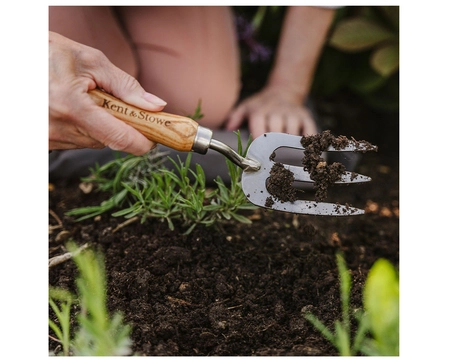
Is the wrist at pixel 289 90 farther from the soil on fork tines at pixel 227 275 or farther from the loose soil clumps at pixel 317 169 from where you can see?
the loose soil clumps at pixel 317 169

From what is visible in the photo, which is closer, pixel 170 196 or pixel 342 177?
pixel 342 177

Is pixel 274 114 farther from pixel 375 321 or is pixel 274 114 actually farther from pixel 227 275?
pixel 375 321

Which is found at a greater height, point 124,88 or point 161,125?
point 124,88

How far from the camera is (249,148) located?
4.64 feet

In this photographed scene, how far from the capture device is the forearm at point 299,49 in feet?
7.53

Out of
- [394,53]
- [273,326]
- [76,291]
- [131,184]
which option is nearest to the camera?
[273,326]

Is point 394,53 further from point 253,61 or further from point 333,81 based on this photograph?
point 253,61

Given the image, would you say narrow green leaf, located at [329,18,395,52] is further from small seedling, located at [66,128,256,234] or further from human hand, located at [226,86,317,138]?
small seedling, located at [66,128,256,234]

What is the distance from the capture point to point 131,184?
1.69 m

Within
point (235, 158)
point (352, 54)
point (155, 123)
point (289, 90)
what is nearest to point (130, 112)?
point (155, 123)

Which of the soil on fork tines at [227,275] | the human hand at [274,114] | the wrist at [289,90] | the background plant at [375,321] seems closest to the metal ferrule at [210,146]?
the soil on fork tines at [227,275]

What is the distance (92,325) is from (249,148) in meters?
0.64

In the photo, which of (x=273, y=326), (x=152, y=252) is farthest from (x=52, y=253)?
(x=273, y=326)

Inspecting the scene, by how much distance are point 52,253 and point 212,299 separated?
0.55 metres
